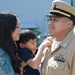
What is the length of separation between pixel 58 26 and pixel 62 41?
149mm

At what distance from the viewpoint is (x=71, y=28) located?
245 centimetres

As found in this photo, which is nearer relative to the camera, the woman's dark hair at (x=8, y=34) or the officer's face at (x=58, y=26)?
the officer's face at (x=58, y=26)

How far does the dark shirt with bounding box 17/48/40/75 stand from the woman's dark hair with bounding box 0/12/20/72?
98 mm

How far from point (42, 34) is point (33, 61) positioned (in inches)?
616

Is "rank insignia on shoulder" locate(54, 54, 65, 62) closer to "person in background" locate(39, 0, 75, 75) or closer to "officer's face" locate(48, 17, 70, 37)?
"person in background" locate(39, 0, 75, 75)

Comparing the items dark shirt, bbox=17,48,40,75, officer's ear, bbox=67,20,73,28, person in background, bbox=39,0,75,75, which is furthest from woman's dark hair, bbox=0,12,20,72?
officer's ear, bbox=67,20,73,28

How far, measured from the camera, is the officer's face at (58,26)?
2402 mm

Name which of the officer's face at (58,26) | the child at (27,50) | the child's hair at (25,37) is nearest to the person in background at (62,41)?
the officer's face at (58,26)

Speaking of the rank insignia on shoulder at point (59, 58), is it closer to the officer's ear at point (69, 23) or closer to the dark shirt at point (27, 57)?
the officer's ear at point (69, 23)

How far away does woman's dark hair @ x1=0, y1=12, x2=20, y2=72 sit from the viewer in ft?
8.50

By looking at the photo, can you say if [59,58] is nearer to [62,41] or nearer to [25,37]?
[62,41]

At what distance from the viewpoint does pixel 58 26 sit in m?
2.40

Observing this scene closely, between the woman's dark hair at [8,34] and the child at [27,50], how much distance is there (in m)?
0.11

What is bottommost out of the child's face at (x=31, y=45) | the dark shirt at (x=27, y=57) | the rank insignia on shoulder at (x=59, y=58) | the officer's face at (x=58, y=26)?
the dark shirt at (x=27, y=57)
